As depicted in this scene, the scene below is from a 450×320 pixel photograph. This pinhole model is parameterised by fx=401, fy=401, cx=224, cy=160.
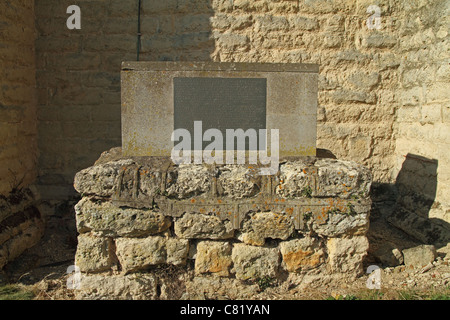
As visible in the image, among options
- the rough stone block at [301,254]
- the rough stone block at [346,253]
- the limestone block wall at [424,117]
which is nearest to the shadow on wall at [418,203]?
the limestone block wall at [424,117]

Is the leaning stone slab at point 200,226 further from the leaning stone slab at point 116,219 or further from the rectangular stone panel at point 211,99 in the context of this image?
the rectangular stone panel at point 211,99

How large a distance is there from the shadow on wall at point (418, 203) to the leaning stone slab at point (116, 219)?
262 centimetres

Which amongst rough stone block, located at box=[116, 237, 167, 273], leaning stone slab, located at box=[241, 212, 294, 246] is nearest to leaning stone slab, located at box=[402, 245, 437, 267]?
leaning stone slab, located at box=[241, 212, 294, 246]

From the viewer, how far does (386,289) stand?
10.2ft

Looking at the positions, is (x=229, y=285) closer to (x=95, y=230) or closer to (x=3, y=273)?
(x=95, y=230)

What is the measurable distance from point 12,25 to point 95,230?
2.63 m

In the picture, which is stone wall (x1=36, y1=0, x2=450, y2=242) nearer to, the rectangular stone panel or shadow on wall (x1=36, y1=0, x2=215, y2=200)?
shadow on wall (x1=36, y1=0, x2=215, y2=200)

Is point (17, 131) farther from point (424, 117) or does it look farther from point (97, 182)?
point (424, 117)

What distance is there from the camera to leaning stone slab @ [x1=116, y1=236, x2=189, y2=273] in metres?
3.06

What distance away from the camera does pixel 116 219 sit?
303 centimetres

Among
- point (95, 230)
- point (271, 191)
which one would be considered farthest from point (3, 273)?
point (271, 191)

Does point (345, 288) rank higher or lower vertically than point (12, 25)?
lower

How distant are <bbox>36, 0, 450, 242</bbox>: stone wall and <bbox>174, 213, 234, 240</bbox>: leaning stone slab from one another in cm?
226

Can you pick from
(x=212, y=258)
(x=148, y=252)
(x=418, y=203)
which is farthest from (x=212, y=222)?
(x=418, y=203)
